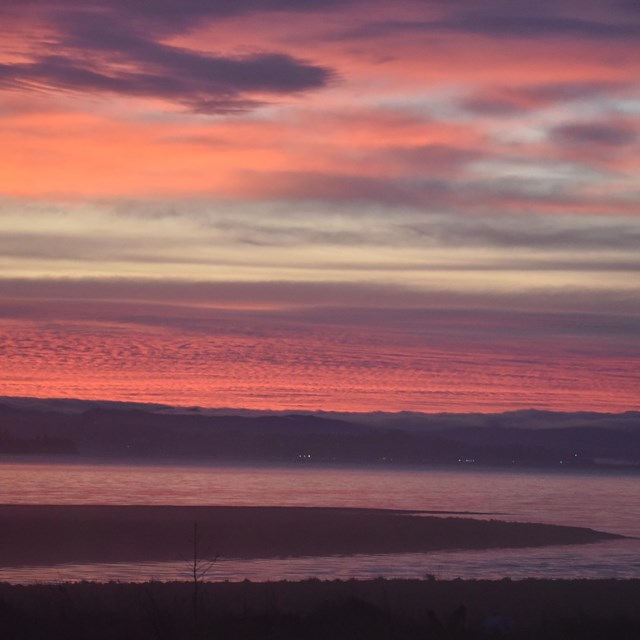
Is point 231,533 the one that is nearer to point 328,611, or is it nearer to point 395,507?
point 395,507

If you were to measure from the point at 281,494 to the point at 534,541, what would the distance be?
4055cm

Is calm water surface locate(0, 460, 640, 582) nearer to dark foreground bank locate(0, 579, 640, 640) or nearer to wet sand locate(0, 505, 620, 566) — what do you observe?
wet sand locate(0, 505, 620, 566)

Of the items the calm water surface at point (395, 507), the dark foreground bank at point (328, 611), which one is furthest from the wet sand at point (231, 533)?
the dark foreground bank at point (328, 611)

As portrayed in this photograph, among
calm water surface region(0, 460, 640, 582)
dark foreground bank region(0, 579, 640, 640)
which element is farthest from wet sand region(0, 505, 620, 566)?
dark foreground bank region(0, 579, 640, 640)

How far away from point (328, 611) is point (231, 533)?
2749 centimetres

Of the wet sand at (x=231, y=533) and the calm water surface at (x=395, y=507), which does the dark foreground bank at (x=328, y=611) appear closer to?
the calm water surface at (x=395, y=507)

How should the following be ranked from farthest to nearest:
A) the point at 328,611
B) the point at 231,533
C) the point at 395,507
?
1. the point at 395,507
2. the point at 231,533
3. the point at 328,611

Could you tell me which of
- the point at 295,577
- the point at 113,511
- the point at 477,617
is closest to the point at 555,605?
the point at 477,617

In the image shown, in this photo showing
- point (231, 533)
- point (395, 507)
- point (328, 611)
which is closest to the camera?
point (328, 611)

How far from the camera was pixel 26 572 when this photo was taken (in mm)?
32219

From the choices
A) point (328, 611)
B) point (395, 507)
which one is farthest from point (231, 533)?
point (328, 611)

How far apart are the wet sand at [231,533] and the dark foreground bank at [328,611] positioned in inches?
383

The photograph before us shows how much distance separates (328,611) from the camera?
20.5 meters

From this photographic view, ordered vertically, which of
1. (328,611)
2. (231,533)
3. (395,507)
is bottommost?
(395,507)
